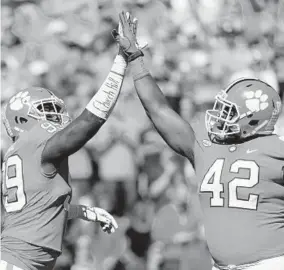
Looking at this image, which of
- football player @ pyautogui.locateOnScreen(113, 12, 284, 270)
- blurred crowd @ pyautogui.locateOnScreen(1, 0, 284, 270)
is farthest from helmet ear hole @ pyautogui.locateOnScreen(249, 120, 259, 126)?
blurred crowd @ pyautogui.locateOnScreen(1, 0, 284, 270)

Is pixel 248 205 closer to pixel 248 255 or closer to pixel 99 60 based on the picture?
pixel 248 255

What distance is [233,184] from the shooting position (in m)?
3.67

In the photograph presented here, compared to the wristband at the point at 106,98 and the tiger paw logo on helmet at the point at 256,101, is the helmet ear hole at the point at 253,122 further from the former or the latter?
the wristband at the point at 106,98

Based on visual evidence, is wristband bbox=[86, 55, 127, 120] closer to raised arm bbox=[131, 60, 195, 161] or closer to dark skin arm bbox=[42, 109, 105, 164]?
dark skin arm bbox=[42, 109, 105, 164]

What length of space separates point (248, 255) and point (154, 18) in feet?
11.2

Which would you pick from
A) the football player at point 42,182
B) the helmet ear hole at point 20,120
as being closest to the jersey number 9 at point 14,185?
the football player at point 42,182

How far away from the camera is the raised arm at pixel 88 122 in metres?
3.77

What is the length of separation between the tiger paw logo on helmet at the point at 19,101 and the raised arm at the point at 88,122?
452 mm

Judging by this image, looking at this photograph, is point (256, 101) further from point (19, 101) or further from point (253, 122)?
point (19, 101)

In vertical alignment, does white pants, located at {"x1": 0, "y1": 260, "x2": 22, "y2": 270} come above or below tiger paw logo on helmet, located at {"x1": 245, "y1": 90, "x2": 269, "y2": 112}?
below

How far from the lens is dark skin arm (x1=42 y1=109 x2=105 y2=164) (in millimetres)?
3762

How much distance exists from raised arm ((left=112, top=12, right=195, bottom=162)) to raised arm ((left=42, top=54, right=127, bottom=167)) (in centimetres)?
21

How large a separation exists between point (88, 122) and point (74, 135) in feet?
0.31

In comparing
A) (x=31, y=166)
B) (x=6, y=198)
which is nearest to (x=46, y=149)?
(x=31, y=166)
